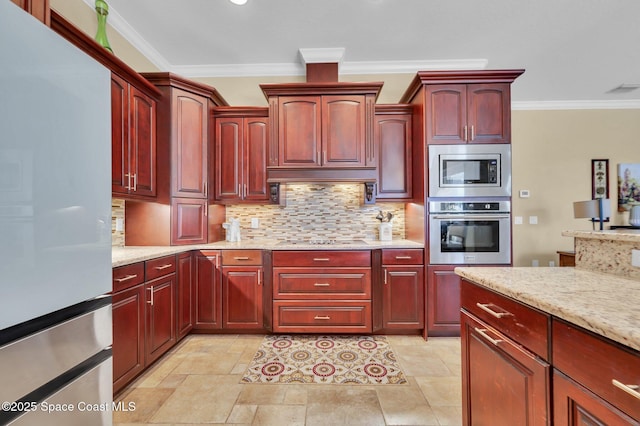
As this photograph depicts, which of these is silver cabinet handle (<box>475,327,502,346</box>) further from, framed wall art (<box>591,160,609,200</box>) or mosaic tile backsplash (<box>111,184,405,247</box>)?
framed wall art (<box>591,160,609,200</box>)

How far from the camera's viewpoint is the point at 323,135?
2734 mm

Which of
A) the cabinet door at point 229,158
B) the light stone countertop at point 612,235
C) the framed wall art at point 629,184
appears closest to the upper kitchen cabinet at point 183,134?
the cabinet door at point 229,158

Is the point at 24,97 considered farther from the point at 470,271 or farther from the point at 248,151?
the point at 248,151

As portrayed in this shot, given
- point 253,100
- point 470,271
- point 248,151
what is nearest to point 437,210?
point 470,271

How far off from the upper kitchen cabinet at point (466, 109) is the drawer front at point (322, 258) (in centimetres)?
129

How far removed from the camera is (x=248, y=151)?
9.71ft

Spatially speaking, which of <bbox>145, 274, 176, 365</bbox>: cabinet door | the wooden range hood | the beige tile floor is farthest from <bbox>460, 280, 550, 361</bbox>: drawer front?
<bbox>145, 274, 176, 365</bbox>: cabinet door

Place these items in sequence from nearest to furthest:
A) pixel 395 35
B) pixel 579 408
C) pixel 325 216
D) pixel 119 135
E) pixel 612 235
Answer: pixel 579 408 < pixel 612 235 < pixel 119 135 < pixel 395 35 < pixel 325 216

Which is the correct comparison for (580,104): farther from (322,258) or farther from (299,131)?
(322,258)

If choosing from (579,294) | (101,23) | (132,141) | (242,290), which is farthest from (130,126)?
(579,294)

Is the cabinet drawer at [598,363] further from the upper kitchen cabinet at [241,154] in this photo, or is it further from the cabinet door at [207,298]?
the upper kitchen cabinet at [241,154]

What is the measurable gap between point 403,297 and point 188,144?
2571 mm

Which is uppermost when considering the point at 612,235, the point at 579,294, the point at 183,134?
the point at 183,134

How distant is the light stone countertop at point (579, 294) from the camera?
2.01ft
